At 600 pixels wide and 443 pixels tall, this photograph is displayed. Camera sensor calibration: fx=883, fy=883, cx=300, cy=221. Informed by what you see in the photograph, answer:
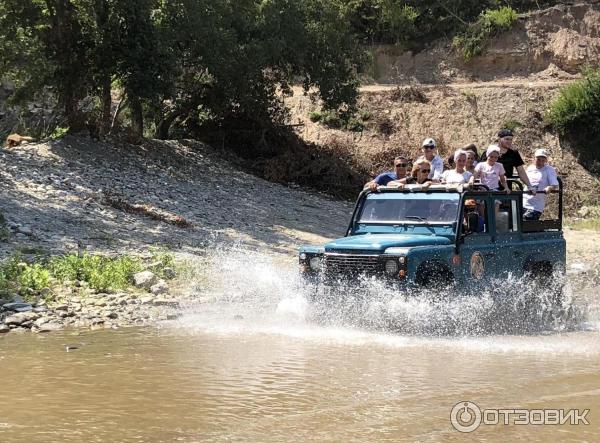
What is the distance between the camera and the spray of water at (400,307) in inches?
414

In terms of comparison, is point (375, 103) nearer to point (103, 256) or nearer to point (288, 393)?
point (103, 256)

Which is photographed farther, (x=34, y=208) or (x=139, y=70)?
(x=139, y=70)

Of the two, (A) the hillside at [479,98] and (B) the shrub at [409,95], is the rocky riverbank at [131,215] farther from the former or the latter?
(B) the shrub at [409,95]

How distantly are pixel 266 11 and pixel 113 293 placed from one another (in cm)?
1538

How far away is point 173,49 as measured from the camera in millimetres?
24734

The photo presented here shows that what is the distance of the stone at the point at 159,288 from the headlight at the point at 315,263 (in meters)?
3.34

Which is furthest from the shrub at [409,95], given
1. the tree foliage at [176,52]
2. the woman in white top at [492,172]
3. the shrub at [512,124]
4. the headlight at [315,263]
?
the headlight at [315,263]

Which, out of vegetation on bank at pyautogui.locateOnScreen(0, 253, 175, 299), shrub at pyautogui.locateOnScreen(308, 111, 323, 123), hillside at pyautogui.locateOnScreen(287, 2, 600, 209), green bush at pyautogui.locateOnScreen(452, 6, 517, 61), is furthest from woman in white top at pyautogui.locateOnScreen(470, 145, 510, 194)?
green bush at pyautogui.locateOnScreen(452, 6, 517, 61)

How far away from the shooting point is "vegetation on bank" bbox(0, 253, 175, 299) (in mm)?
12758

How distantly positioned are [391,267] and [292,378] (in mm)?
2300

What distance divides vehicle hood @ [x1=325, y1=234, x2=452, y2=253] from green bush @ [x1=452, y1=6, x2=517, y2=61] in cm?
3097

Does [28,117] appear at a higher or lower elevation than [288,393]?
higher

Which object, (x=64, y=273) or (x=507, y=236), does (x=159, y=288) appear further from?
(x=507, y=236)

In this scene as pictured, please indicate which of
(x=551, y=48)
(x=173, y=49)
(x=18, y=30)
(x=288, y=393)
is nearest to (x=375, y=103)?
(x=551, y=48)
